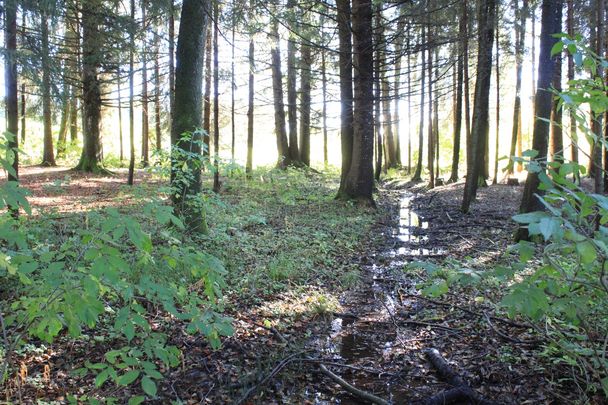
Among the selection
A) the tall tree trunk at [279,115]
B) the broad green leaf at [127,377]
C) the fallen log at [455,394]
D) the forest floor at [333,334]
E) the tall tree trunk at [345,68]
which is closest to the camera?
the broad green leaf at [127,377]

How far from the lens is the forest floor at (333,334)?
11.9 feet

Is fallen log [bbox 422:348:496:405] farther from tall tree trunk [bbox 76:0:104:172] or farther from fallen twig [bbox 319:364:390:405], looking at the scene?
tall tree trunk [bbox 76:0:104:172]

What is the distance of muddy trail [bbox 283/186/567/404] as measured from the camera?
3639mm

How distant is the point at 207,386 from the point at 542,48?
828cm

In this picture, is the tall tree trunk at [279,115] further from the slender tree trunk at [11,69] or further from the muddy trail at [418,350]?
the muddy trail at [418,350]

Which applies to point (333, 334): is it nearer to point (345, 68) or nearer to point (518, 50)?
point (345, 68)

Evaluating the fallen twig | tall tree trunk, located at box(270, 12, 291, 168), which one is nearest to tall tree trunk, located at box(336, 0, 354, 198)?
tall tree trunk, located at box(270, 12, 291, 168)

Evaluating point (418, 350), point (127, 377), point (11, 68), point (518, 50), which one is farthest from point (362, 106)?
point (127, 377)

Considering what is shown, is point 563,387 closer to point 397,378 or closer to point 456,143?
point 397,378

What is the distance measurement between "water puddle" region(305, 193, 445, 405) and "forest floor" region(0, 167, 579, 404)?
0.6 inches

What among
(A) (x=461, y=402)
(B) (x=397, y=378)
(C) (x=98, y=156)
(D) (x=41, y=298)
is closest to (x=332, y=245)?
(B) (x=397, y=378)

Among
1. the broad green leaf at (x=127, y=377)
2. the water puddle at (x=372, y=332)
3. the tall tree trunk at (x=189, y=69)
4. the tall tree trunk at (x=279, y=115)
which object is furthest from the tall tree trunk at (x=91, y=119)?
the broad green leaf at (x=127, y=377)

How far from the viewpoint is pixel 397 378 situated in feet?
13.1

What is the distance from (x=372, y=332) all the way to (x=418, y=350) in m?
0.66
